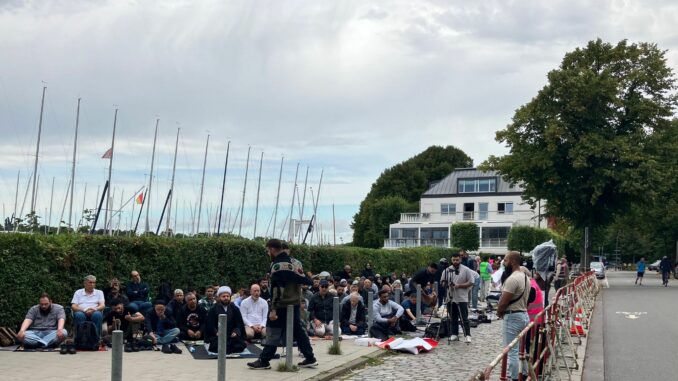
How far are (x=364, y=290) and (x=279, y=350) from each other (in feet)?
17.6

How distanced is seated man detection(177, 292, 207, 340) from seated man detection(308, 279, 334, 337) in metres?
2.67

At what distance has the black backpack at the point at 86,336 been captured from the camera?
14375 millimetres

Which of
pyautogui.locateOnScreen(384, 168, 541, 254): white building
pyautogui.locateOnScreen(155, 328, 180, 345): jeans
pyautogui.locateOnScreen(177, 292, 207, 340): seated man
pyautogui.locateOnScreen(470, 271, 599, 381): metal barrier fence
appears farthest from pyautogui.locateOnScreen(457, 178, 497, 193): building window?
pyautogui.locateOnScreen(155, 328, 180, 345): jeans

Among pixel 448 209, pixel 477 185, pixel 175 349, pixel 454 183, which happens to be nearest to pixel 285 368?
pixel 175 349

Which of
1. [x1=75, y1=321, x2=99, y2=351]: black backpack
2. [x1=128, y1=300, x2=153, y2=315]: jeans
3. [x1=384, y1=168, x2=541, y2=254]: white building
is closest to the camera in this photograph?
[x1=75, y1=321, x2=99, y2=351]: black backpack

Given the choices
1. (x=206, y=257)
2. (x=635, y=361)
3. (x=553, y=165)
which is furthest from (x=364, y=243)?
(x=635, y=361)

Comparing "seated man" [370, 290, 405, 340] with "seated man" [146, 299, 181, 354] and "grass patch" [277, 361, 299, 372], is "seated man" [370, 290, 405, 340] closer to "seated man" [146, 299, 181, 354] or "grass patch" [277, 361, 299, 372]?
"seated man" [146, 299, 181, 354]

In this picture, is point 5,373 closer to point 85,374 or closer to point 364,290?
point 85,374

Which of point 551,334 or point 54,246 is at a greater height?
point 54,246

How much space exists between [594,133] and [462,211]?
50.5 metres

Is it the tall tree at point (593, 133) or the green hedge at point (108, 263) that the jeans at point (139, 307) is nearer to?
the green hedge at point (108, 263)

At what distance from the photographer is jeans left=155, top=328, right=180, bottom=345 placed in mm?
15133

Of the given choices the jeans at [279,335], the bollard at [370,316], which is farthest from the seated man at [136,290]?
the jeans at [279,335]

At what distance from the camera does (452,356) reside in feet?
48.5
